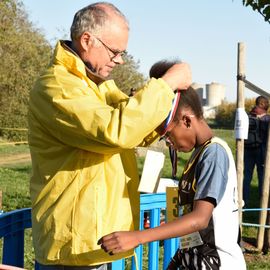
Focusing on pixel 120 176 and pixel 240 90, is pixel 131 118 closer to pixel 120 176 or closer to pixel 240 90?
pixel 120 176

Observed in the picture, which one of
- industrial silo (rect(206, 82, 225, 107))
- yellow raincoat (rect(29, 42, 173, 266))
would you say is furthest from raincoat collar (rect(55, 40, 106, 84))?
industrial silo (rect(206, 82, 225, 107))

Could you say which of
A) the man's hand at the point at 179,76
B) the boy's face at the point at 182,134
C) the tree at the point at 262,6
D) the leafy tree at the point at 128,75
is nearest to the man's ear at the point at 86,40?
the man's hand at the point at 179,76

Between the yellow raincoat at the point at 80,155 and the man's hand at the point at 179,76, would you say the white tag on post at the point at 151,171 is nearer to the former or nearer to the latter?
the yellow raincoat at the point at 80,155

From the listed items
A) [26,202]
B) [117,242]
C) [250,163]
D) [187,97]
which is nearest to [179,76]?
[187,97]

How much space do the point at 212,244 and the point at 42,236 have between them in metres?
0.66

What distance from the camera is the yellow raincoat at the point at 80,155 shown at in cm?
200

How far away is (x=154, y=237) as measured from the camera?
2.07 metres

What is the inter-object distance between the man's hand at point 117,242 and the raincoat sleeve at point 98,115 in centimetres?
30

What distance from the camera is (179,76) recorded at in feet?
7.13

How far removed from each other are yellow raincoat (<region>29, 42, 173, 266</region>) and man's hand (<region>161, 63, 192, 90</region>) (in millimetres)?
72

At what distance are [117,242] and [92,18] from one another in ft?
2.67

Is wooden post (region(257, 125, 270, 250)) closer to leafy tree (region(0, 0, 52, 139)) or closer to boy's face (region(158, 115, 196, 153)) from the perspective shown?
boy's face (region(158, 115, 196, 153))

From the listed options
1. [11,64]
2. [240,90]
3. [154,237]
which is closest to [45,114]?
[154,237]

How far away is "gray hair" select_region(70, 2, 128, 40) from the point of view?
2172mm
